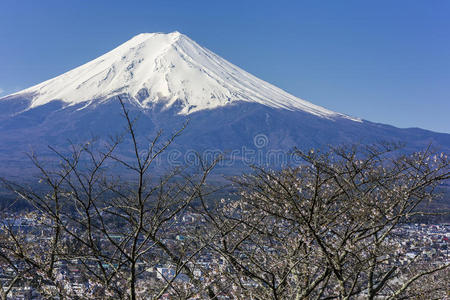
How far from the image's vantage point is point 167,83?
17375 centimetres

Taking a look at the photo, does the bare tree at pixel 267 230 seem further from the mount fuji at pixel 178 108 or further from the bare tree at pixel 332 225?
the mount fuji at pixel 178 108

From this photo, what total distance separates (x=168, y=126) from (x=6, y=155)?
184 feet

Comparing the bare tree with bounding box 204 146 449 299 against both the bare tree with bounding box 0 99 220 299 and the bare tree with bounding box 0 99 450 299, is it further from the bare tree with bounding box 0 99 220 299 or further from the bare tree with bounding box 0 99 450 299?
the bare tree with bounding box 0 99 220 299

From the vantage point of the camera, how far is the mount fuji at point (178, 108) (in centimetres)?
13538

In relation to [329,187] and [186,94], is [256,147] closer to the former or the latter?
[186,94]

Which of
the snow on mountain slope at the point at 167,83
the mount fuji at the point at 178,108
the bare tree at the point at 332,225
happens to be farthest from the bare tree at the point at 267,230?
the snow on mountain slope at the point at 167,83

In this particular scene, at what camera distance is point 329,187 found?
18.3 ft

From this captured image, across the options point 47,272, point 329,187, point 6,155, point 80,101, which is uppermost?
point 80,101

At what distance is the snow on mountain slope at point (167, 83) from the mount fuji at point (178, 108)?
38cm

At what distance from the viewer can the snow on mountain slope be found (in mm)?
162137

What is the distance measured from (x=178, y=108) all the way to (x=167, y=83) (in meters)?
16.8

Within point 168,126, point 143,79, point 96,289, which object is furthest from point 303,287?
point 143,79

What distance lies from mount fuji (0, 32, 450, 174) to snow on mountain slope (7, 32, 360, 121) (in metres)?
0.38

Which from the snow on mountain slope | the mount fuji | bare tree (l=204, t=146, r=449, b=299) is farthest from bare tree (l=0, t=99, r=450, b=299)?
the snow on mountain slope
